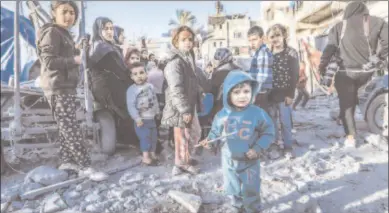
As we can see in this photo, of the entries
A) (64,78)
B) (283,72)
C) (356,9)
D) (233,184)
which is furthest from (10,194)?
(356,9)

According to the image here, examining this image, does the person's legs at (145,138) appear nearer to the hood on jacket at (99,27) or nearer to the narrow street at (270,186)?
A: the narrow street at (270,186)

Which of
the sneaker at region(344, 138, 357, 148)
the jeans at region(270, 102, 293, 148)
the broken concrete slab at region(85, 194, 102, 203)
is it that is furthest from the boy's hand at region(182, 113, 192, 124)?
the sneaker at region(344, 138, 357, 148)

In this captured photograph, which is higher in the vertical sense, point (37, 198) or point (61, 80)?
point (61, 80)

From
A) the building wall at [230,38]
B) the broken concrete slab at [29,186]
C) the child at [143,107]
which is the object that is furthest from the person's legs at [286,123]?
Answer: the broken concrete slab at [29,186]

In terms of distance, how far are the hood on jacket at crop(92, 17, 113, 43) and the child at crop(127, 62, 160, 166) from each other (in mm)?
513

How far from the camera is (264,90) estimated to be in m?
3.03

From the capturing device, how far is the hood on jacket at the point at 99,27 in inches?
123

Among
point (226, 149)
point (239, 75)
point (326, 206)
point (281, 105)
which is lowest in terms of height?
point (326, 206)

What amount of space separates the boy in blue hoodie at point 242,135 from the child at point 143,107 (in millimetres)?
1358

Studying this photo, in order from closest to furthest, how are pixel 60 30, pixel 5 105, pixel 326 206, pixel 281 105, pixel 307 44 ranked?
pixel 326 206
pixel 60 30
pixel 5 105
pixel 281 105
pixel 307 44

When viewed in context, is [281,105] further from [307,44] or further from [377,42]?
[307,44]

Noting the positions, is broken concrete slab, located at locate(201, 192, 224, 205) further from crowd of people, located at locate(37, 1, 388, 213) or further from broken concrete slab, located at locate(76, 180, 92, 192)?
broken concrete slab, located at locate(76, 180, 92, 192)

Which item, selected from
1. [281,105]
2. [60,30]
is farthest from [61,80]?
[281,105]

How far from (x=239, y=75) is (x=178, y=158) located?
1.51 meters
